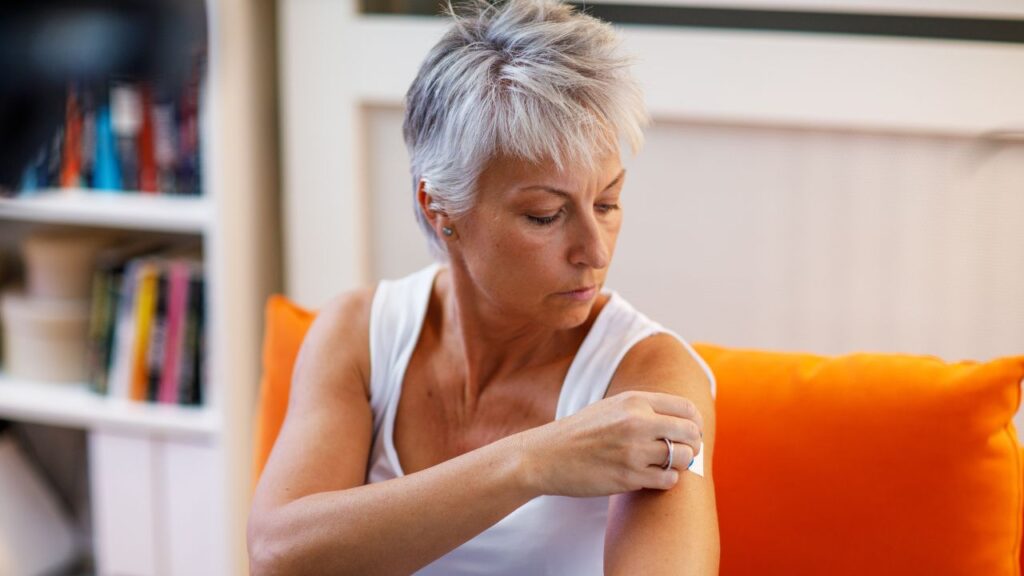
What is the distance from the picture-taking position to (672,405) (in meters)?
1.19

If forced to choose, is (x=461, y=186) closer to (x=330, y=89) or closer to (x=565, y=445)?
(x=565, y=445)

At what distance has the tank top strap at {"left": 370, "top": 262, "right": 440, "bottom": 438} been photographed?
149 centimetres

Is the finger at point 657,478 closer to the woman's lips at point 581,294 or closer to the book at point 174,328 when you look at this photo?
the woman's lips at point 581,294

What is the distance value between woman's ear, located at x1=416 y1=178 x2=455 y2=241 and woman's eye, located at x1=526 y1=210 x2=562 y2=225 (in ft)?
0.37

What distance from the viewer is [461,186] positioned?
1326mm

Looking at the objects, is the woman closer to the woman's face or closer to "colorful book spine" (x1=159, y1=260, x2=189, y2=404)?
the woman's face

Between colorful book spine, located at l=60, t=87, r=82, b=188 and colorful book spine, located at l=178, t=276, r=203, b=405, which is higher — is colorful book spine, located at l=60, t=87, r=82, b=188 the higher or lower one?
the higher one

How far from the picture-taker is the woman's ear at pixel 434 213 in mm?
1375

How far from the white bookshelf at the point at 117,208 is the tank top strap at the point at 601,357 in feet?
3.79

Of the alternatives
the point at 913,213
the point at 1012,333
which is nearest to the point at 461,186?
the point at 913,213

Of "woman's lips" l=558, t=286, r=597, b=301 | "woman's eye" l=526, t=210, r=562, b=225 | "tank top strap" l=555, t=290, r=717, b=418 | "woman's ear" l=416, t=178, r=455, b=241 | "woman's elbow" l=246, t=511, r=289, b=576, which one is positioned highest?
"woman's ear" l=416, t=178, r=455, b=241

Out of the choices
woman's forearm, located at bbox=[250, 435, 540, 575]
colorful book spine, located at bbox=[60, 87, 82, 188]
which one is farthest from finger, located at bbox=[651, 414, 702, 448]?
colorful book spine, located at bbox=[60, 87, 82, 188]

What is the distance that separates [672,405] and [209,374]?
4.83 feet

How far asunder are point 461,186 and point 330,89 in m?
1.00
